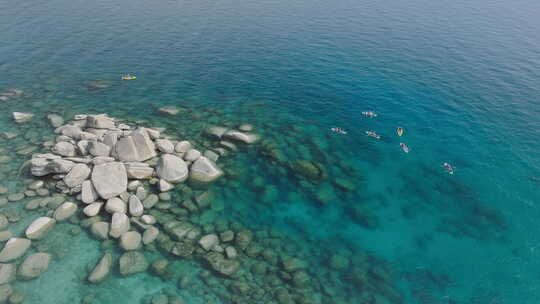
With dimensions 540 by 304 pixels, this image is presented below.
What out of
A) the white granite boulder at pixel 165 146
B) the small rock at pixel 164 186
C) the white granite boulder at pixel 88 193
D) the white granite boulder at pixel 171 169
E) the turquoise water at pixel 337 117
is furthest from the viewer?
the white granite boulder at pixel 165 146

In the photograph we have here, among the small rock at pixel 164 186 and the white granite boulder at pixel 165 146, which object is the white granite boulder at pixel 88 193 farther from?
the white granite boulder at pixel 165 146

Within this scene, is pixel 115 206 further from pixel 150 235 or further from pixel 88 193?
pixel 150 235

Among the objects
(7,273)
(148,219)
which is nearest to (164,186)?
(148,219)

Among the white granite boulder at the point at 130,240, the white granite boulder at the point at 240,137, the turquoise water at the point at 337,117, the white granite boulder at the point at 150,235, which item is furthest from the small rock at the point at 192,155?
the white granite boulder at the point at 130,240

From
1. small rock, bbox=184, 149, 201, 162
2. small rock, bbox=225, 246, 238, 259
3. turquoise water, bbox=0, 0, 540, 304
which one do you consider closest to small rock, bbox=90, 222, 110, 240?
turquoise water, bbox=0, 0, 540, 304

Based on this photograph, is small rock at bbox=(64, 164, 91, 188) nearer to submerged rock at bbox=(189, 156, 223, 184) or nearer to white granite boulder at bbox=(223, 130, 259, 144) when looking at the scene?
submerged rock at bbox=(189, 156, 223, 184)
